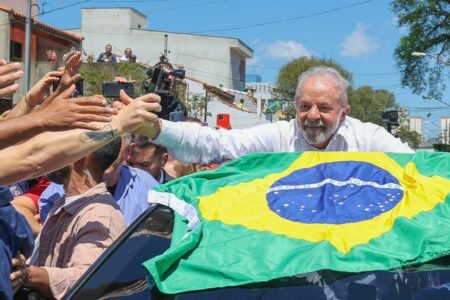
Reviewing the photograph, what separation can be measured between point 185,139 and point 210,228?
0.62m

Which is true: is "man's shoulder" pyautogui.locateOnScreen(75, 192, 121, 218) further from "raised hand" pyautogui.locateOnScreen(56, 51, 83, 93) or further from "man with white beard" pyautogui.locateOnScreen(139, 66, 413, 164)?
"raised hand" pyautogui.locateOnScreen(56, 51, 83, 93)

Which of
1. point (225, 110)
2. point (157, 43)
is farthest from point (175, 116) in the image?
point (157, 43)

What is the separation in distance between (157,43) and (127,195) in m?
45.0

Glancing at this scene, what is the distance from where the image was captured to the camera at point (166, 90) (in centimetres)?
322

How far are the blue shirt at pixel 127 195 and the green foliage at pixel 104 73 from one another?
54.7 ft

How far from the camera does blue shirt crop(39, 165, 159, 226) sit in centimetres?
373

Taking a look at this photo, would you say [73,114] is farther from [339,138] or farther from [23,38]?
[23,38]

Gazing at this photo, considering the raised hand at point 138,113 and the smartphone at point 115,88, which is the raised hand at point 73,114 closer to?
the raised hand at point 138,113

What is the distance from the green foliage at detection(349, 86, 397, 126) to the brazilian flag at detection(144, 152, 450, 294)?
163 feet

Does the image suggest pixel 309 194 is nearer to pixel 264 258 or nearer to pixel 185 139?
pixel 264 258

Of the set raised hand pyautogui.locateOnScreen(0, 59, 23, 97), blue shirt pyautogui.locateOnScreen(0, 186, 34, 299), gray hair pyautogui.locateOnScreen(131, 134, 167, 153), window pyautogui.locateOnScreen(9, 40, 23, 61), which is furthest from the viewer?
window pyautogui.locateOnScreen(9, 40, 23, 61)

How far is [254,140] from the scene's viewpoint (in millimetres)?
3207

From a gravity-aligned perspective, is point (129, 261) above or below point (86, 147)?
below

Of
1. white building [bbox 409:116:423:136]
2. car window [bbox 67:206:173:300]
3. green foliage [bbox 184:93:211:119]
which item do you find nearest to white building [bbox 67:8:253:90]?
green foliage [bbox 184:93:211:119]
